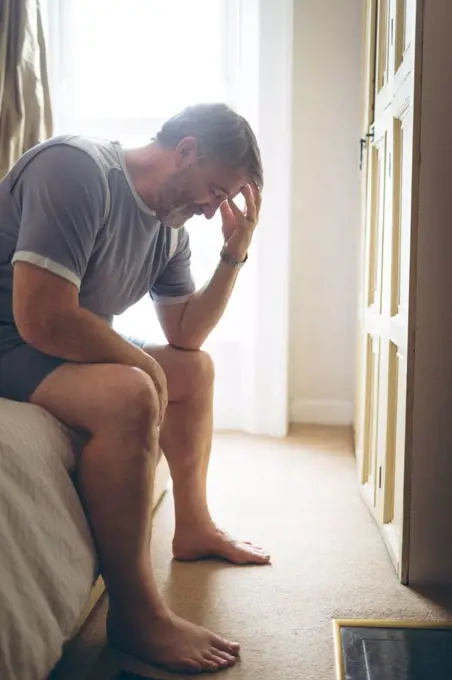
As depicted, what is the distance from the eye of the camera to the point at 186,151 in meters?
1.24

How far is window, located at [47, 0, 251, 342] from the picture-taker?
2721 millimetres

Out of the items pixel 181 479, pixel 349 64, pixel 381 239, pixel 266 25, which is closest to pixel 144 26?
pixel 266 25

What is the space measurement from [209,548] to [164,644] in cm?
44

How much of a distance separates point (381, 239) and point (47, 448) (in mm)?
1071

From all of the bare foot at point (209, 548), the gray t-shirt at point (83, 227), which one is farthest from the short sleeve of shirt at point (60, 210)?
the bare foot at point (209, 548)

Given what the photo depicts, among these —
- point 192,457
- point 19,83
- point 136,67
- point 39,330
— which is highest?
point 136,67

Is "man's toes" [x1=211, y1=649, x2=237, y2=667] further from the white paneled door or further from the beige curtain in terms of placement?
the beige curtain

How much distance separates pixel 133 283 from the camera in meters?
1.36

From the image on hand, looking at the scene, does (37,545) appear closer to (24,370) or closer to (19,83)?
(24,370)

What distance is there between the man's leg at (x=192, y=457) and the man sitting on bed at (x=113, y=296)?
22cm

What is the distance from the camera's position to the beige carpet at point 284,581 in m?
Answer: 1.14

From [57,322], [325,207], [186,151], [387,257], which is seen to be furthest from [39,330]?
[325,207]

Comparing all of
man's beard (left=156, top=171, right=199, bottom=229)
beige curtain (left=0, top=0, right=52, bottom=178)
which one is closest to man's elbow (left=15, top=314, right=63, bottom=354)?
man's beard (left=156, top=171, right=199, bottom=229)

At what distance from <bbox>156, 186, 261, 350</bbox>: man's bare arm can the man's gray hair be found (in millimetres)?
219
